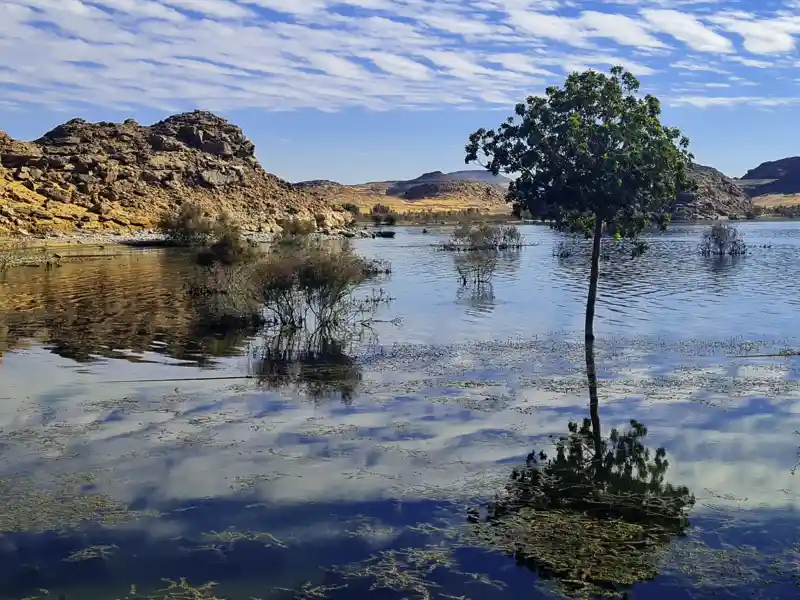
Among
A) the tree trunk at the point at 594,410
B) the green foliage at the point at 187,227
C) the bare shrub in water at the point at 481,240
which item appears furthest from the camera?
the green foliage at the point at 187,227

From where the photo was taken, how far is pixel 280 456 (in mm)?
11016

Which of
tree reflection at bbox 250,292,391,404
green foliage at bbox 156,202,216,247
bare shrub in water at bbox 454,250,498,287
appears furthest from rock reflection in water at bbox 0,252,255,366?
green foliage at bbox 156,202,216,247

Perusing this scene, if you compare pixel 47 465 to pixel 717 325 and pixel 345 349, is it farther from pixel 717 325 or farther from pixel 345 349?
pixel 717 325

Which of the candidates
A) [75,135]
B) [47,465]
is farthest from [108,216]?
[47,465]

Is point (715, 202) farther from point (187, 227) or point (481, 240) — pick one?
point (187, 227)

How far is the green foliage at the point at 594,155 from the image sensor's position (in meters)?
18.2

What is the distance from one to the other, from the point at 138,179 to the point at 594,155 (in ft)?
255

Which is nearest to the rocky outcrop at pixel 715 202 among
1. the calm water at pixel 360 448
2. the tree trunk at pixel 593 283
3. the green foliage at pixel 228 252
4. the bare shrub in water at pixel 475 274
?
the bare shrub in water at pixel 475 274

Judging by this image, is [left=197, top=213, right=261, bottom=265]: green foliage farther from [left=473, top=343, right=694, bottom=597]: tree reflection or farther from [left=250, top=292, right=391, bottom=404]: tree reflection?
[left=473, top=343, right=694, bottom=597]: tree reflection

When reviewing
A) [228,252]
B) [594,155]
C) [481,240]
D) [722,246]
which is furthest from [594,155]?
[481,240]

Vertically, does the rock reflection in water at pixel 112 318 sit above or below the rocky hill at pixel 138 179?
below

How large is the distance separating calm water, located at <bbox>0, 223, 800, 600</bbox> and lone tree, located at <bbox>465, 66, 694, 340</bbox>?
3258 mm

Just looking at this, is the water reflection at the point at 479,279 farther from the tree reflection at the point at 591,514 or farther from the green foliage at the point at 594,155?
the tree reflection at the point at 591,514

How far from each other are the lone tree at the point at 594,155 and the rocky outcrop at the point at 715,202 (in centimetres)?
11143
